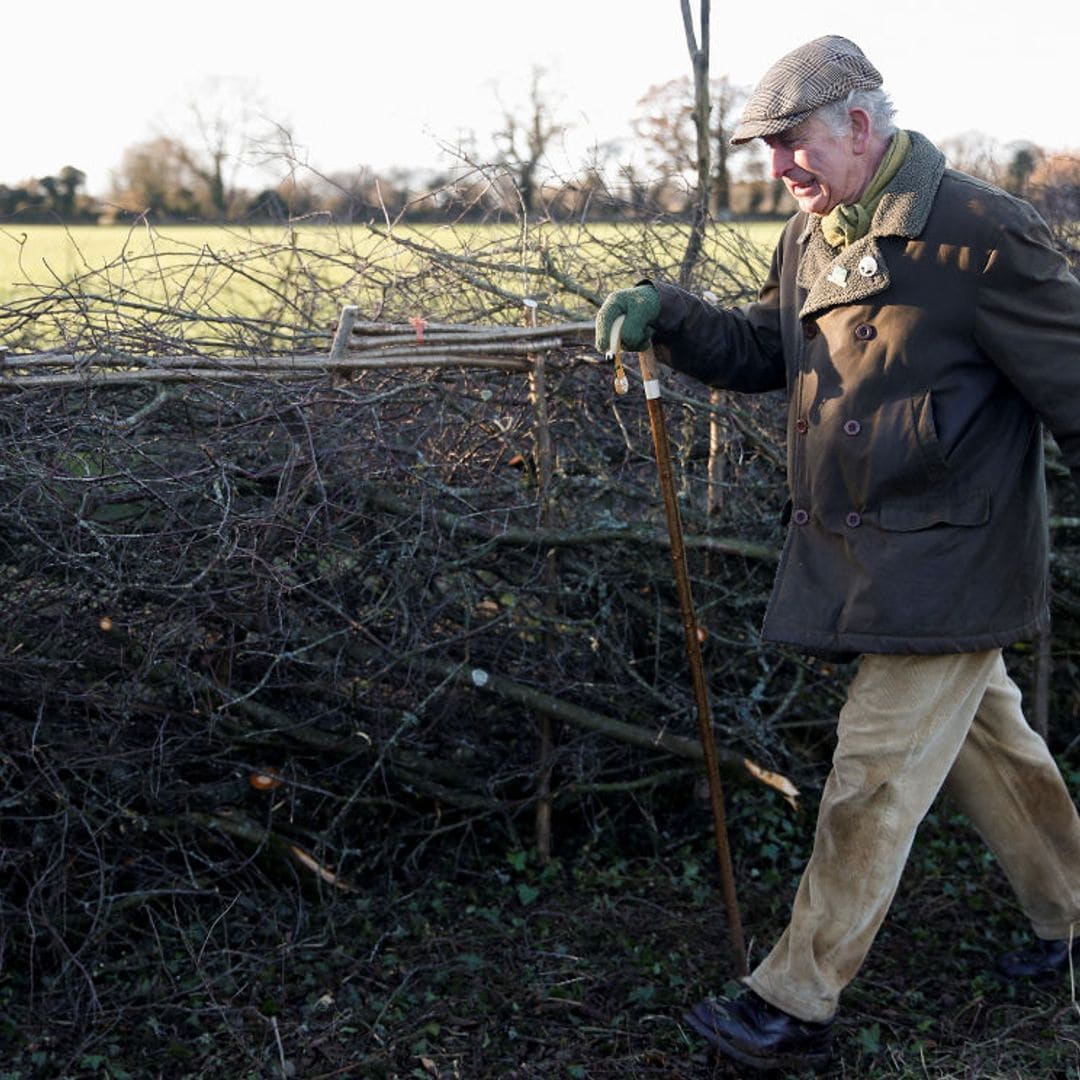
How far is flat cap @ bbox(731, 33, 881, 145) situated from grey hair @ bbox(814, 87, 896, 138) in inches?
0.6

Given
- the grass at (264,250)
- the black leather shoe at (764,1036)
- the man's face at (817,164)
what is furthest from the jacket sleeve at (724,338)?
the black leather shoe at (764,1036)

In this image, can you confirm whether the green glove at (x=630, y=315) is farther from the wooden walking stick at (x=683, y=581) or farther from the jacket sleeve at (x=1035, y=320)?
the jacket sleeve at (x=1035, y=320)

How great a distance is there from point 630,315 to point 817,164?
0.53 meters

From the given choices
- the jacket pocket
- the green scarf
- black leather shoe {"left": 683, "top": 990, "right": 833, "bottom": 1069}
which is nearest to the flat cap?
the green scarf

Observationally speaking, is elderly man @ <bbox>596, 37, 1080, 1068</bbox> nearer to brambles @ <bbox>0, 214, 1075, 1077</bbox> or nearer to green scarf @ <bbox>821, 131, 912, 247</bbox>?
green scarf @ <bbox>821, 131, 912, 247</bbox>

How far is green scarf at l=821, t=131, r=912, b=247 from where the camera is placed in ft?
9.44

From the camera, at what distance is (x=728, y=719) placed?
4.19 m

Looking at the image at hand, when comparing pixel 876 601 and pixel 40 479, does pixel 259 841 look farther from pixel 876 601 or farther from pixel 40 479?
pixel 876 601

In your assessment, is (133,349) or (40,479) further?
A: (133,349)

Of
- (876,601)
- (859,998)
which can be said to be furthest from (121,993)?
(876,601)

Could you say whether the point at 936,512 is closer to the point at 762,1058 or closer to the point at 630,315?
the point at 630,315

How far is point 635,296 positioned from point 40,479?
56.4 inches

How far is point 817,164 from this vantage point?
285cm

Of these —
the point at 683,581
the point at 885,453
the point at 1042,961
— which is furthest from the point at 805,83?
the point at 1042,961
